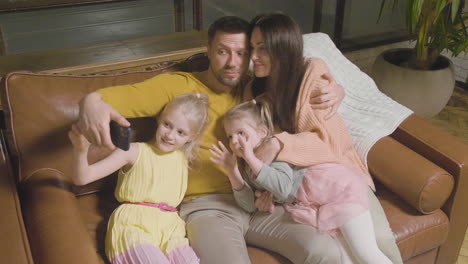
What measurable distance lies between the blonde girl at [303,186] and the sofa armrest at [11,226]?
1.98ft

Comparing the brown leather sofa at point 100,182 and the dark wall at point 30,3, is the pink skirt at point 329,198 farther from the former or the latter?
the dark wall at point 30,3

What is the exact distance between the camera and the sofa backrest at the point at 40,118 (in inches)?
61.8

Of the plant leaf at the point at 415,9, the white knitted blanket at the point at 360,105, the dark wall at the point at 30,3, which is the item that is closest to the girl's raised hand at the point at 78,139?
the white knitted blanket at the point at 360,105

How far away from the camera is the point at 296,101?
1.68m

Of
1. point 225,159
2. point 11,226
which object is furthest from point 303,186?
point 11,226

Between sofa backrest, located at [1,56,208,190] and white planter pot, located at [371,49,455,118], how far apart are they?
1941mm

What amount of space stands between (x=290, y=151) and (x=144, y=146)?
1.55 ft

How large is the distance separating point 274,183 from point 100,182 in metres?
0.65

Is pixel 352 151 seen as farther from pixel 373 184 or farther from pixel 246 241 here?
pixel 246 241

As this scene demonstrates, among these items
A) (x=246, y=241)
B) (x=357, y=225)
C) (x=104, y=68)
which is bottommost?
(x=246, y=241)

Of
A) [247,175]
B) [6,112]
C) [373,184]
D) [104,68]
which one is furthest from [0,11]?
[373,184]

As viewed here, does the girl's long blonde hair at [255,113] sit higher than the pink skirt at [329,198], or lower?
higher

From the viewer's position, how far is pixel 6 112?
157 cm

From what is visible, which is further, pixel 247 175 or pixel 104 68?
pixel 104 68
